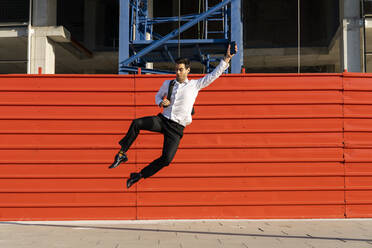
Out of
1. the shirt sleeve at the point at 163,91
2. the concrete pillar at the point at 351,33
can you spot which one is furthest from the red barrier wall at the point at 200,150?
the concrete pillar at the point at 351,33

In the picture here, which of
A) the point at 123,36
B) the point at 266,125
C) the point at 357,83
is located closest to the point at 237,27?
the point at 123,36

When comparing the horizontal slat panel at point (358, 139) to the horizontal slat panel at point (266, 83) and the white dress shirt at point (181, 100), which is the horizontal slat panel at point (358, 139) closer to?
the horizontal slat panel at point (266, 83)

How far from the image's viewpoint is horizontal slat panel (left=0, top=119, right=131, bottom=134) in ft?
22.1

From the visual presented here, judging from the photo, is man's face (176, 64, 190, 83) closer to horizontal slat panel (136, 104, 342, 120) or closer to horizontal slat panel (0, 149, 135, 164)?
horizontal slat panel (136, 104, 342, 120)

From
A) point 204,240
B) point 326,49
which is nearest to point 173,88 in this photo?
point 204,240

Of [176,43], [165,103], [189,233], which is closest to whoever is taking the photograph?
[165,103]

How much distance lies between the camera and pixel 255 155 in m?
6.78

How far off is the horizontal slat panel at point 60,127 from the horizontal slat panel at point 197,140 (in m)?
0.07

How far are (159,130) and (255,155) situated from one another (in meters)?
2.27

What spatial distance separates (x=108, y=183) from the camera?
22.0ft

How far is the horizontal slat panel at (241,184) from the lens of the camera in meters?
6.73

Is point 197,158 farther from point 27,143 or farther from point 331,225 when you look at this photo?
point 27,143

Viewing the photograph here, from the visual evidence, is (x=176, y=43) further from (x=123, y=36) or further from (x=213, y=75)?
(x=213, y=75)

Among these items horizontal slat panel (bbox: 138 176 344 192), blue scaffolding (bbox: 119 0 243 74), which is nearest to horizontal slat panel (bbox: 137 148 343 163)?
horizontal slat panel (bbox: 138 176 344 192)
